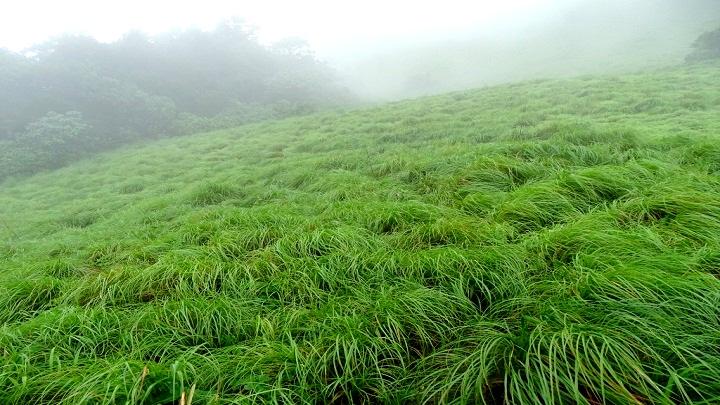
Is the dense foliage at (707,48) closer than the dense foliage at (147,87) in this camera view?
Yes

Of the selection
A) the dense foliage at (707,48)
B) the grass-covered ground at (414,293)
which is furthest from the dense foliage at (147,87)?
the dense foliage at (707,48)

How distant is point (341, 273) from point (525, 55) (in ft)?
125

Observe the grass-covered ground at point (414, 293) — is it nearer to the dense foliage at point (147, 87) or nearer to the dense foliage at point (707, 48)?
the dense foliage at point (147, 87)

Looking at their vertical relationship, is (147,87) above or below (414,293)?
above

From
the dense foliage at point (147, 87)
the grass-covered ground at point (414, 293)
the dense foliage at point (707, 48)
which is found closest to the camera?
the grass-covered ground at point (414, 293)

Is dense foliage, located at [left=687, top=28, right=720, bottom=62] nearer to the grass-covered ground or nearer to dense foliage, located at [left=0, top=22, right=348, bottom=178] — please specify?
the grass-covered ground

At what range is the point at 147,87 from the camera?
85.8 ft

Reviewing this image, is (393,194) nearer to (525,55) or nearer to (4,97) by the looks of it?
(4,97)

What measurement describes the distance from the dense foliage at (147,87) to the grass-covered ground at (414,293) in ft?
54.9

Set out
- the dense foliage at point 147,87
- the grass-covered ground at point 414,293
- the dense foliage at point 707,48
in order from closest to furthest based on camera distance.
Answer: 1. the grass-covered ground at point 414,293
2. the dense foliage at point 707,48
3. the dense foliage at point 147,87

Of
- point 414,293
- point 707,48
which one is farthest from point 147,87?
point 707,48

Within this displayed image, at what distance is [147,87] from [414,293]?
28831 millimetres

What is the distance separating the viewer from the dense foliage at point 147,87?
63.2 feet

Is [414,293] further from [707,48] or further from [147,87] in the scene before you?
[147,87]
